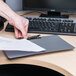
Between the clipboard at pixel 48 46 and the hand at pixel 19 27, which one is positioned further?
the hand at pixel 19 27

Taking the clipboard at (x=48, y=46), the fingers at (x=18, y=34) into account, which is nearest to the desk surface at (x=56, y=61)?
the clipboard at (x=48, y=46)

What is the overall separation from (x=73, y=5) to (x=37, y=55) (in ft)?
2.30

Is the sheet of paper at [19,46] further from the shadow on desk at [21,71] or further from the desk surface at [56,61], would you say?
the shadow on desk at [21,71]

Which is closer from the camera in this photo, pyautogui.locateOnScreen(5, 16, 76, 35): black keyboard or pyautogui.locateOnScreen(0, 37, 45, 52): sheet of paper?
pyautogui.locateOnScreen(0, 37, 45, 52): sheet of paper

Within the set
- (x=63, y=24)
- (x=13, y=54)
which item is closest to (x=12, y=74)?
(x=13, y=54)

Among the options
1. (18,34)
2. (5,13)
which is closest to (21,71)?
(18,34)

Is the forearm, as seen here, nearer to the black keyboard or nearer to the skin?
the skin

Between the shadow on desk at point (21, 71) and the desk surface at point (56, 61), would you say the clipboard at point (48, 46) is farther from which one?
the shadow on desk at point (21, 71)

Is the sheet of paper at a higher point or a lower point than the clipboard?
higher

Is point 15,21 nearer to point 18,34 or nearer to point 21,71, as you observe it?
point 18,34

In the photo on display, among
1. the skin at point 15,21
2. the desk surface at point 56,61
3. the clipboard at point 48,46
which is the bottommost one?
the desk surface at point 56,61

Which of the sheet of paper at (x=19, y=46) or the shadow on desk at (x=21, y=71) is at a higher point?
the sheet of paper at (x=19, y=46)

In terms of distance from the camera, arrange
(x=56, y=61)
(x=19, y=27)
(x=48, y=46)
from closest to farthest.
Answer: (x=56, y=61), (x=48, y=46), (x=19, y=27)

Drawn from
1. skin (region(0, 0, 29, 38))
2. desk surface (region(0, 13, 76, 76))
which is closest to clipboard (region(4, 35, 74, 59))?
desk surface (region(0, 13, 76, 76))
